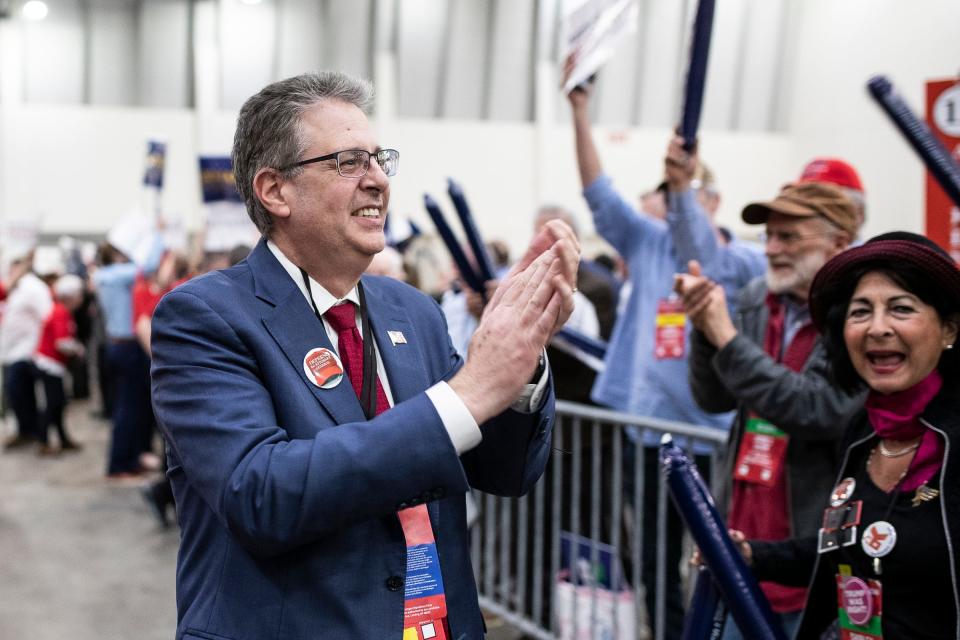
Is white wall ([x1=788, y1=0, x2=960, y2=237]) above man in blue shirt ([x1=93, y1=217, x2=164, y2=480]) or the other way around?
above

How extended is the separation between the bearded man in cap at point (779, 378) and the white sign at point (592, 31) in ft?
2.37

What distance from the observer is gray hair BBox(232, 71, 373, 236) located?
1.82 meters

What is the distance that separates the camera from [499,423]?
181 cm

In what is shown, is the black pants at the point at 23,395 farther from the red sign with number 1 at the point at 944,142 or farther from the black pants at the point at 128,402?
the red sign with number 1 at the point at 944,142

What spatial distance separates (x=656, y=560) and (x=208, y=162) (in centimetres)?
304

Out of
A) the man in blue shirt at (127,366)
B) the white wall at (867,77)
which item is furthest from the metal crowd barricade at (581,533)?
the white wall at (867,77)

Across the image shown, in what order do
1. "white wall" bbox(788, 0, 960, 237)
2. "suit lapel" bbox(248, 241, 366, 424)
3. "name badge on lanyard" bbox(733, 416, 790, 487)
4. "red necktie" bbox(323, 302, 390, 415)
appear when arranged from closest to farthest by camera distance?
1. "suit lapel" bbox(248, 241, 366, 424)
2. "red necktie" bbox(323, 302, 390, 415)
3. "name badge on lanyard" bbox(733, 416, 790, 487)
4. "white wall" bbox(788, 0, 960, 237)

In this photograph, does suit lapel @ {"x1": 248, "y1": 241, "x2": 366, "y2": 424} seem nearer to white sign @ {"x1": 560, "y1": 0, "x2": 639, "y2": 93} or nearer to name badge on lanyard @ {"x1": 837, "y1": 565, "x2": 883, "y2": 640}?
name badge on lanyard @ {"x1": 837, "y1": 565, "x2": 883, "y2": 640}

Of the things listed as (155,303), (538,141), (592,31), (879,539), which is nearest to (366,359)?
(879,539)

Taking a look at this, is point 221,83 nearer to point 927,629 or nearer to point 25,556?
point 25,556

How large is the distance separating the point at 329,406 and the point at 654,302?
9.07 feet

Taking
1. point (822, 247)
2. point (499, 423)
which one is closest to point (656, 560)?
point (822, 247)

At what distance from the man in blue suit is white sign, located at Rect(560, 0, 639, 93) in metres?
1.65

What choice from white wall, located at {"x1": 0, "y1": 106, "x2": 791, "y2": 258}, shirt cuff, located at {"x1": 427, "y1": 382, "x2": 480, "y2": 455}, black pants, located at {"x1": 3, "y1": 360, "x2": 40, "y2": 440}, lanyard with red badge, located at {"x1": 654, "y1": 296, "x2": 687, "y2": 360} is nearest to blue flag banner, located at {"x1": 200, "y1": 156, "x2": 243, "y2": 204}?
lanyard with red badge, located at {"x1": 654, "y1": 296, "x2": 687, "y2": 360}
